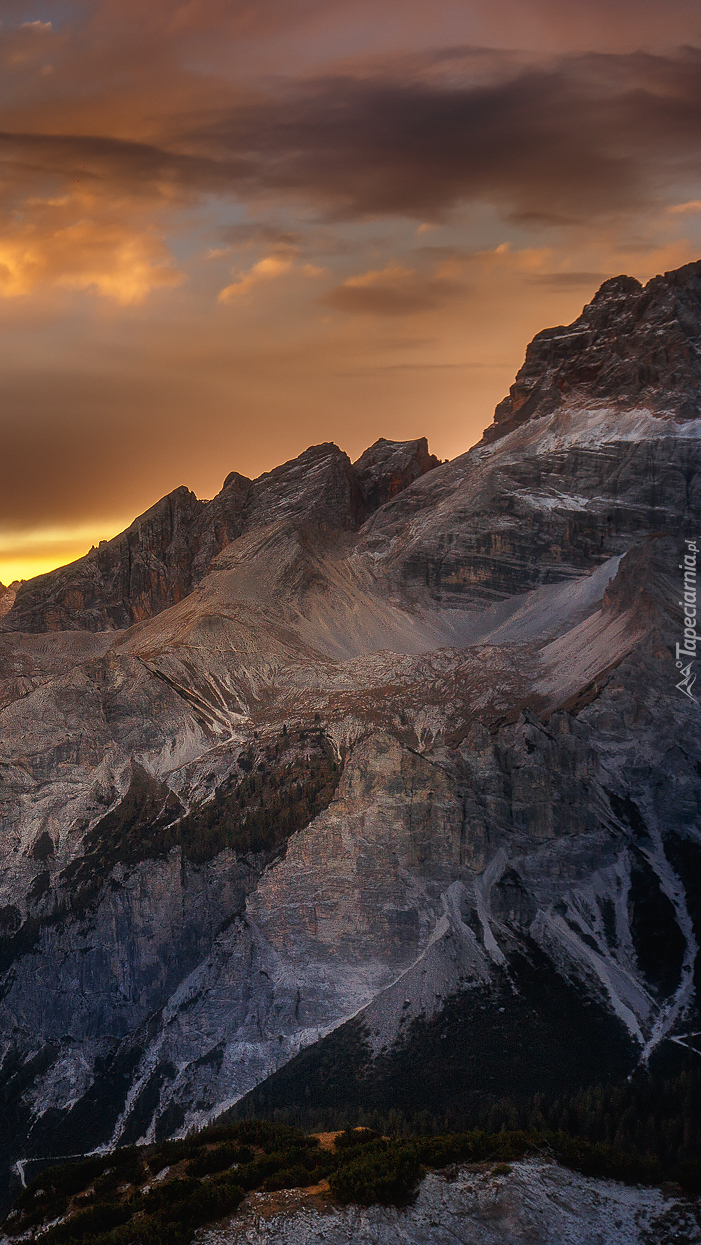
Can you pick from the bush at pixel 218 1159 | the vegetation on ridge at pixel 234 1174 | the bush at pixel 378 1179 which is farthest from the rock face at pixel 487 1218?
the bush at pixel 218 1159

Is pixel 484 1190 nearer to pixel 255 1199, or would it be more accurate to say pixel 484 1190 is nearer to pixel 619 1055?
pixel 255 1199

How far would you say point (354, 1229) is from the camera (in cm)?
10112

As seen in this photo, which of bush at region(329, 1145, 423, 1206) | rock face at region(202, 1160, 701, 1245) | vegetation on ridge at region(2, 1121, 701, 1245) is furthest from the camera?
bush at region(329, 1145, 423, 1206)

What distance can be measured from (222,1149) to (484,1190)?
24.6m

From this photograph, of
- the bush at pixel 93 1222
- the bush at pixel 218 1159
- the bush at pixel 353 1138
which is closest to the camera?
the bush at pixel 93 1222

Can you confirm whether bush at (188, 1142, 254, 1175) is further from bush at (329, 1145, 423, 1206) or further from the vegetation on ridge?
bush at (329, 1145, 423, 1206)

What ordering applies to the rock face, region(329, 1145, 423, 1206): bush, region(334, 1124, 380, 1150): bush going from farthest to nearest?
region(334, 1124, 380, 1150): bush < region(329, 1145, 423, 1206): bush < the rock face

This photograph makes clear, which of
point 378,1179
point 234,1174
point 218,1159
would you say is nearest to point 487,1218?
point 378,1179

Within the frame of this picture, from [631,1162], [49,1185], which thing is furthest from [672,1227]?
[49,1185]

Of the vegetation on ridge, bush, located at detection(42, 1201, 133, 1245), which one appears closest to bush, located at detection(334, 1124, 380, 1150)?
the vegetation on ridge

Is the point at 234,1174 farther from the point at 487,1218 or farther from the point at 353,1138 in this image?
the point at 487,1218

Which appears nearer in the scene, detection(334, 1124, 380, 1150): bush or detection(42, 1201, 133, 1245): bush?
detection(42, 1201, 133, 1245): bush

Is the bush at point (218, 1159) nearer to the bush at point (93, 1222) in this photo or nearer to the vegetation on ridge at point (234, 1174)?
the vegetation on ridge at point (234, 1174)

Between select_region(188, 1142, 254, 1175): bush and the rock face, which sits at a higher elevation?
select_region(188, 1142, 254, 1175): bush
